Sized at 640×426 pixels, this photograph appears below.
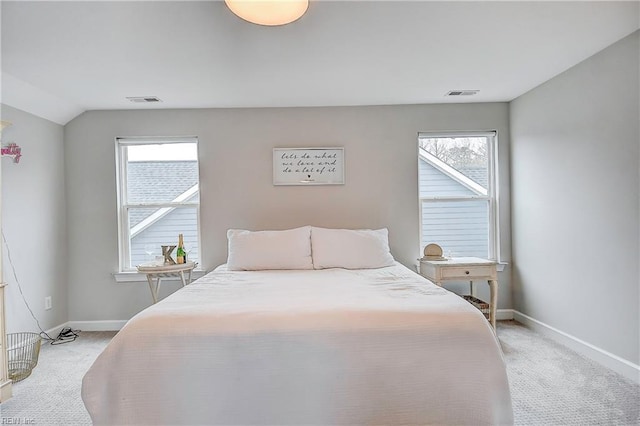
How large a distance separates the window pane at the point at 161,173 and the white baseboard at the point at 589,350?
3.59m

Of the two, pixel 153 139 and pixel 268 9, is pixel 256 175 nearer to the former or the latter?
pixel 153 139

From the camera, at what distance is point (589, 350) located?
107 inches

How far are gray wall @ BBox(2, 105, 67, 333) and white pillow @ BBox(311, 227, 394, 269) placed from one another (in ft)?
8.29

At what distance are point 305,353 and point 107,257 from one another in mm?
3026

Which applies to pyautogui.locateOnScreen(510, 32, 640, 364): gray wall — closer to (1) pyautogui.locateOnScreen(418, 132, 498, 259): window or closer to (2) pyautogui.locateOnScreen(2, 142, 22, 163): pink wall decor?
(1) pyautogui.locateOnScreen(418, 132, 498, 259): window

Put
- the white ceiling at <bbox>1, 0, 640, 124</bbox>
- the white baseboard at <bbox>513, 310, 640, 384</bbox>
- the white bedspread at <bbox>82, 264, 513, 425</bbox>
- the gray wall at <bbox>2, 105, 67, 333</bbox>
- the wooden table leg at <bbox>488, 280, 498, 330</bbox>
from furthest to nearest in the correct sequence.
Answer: the wooden table leg at <bbox>488, 280, 498, 330</bbox>, the gray wall at <bbox>2, 105, 67, 333</bbox>, the white baseboard at <bbox>513, 310, 640, 384</bbox>, the white ceiling at <bbox>1, 0, 640, 124</bbox>, the white bedspread at <bbox>82, 264, 513, 425</bbox>

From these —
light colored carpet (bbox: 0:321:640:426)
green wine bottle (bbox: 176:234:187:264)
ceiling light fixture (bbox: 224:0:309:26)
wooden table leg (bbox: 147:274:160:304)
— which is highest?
ceiling light fixture (bbox: 224:0:309:26)

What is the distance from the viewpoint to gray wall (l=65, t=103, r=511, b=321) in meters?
3.76

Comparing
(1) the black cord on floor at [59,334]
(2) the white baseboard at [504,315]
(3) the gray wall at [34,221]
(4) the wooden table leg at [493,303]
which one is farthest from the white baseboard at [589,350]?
(3) the gray wall at [34,221]

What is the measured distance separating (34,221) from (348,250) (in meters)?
2.86

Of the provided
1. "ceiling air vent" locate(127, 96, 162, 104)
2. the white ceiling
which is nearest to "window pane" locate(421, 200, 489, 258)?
the white ceiling

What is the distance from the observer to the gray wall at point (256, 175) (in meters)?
3.76

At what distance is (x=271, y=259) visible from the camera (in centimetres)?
312

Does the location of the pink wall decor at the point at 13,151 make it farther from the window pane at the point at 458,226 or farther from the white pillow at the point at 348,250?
the window pane at the point at 458,226
